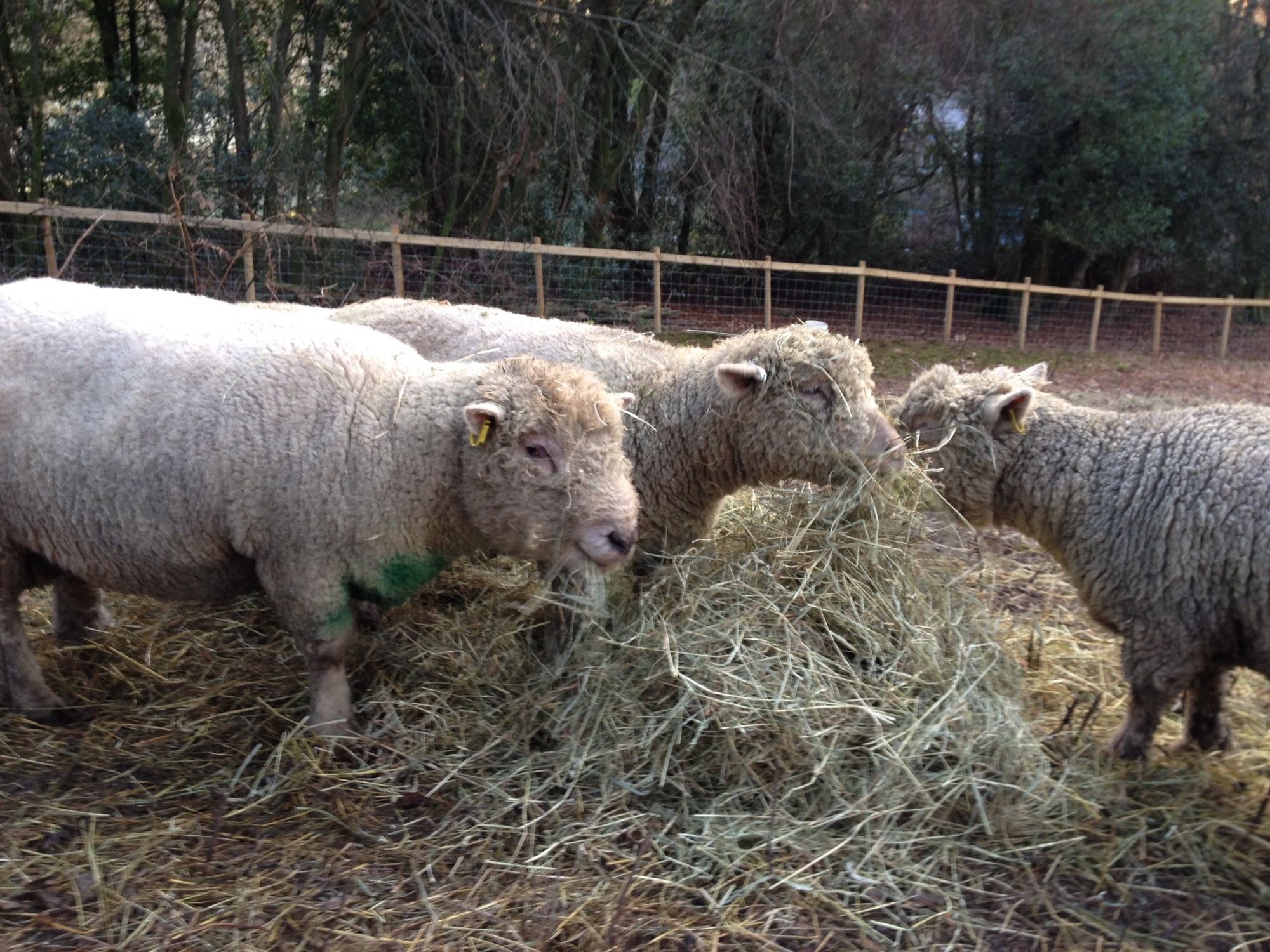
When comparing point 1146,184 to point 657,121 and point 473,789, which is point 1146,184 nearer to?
point 657,121

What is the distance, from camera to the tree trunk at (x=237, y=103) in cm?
1345

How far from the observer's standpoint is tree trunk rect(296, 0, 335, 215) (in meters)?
13.7

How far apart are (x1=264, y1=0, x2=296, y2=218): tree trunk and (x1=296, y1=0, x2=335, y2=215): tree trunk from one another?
1.06 ft

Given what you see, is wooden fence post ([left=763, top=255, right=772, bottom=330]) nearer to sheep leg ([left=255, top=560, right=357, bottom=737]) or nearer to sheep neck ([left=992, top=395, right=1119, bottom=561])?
sheep neck ([left=992, top=395, right=1119, bottom=561])

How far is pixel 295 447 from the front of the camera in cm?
387

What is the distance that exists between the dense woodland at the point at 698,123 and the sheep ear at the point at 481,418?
22.2 ft

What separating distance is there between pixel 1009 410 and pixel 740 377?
4.23 feet

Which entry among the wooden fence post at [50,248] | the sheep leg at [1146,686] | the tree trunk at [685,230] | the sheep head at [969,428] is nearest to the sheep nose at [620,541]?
the sheep head at [969,428]

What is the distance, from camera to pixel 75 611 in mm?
4828

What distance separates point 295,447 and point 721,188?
11791mm

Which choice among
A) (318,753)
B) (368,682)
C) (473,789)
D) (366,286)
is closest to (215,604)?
(368,682)

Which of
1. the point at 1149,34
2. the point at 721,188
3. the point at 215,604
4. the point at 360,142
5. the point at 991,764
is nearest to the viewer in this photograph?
the point at 991,764

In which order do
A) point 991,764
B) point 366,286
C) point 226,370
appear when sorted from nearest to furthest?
1. point 991,764
2. point 226,370
3. point 366,286

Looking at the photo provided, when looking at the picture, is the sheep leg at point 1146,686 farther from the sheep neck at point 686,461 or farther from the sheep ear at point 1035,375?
the sheep neck at point 686,461
